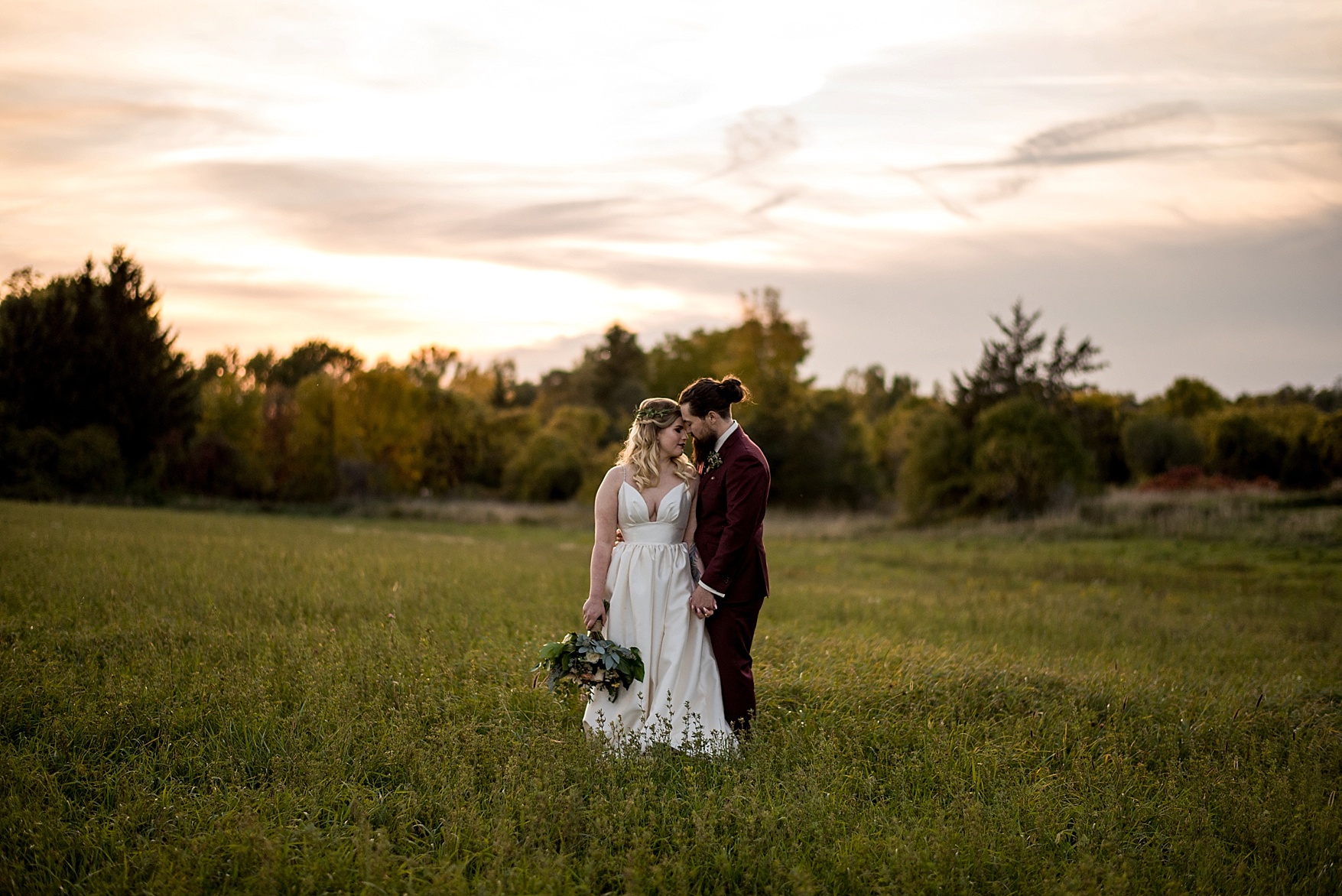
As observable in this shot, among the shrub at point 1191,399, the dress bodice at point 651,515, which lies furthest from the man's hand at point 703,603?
the shrub at point 1191,399

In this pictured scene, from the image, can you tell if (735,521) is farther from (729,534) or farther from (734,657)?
(734,657)

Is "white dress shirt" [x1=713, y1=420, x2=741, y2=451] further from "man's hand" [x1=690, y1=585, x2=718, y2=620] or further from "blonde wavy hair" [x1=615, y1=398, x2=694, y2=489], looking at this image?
"man's hand" [x1=690, y1=585, x2=718, y2=620]

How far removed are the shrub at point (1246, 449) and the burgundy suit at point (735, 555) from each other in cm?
5790

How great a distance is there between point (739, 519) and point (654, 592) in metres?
0.84

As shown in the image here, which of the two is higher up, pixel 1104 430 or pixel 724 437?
pixel 1104 430

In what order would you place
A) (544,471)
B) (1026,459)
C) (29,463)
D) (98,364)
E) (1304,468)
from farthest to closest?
(544,471), (1304,468), (98,364), (29,463), (1026,459)

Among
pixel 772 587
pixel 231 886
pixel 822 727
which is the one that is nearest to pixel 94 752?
pixel 231 886

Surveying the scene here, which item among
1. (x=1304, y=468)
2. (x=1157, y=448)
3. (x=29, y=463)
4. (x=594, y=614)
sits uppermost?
(x=1157, y=448)

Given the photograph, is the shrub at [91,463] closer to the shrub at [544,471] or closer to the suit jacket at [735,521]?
the shrub at [544,471]

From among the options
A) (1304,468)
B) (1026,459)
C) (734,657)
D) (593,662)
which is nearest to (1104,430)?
(1304,468)

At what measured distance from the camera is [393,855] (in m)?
4.66

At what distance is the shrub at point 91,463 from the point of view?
38.3m

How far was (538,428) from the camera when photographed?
6431 cm

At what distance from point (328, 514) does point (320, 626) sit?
38.8m
